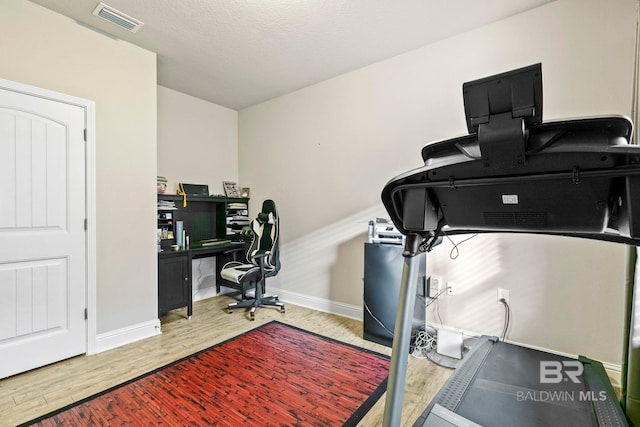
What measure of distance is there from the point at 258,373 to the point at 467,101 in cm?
221

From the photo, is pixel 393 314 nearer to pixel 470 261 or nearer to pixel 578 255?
pixel 470 261

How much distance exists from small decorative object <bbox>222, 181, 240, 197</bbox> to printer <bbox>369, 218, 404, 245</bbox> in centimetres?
238

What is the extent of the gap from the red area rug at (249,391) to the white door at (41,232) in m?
0.80

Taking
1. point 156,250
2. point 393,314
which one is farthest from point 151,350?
point 393,314

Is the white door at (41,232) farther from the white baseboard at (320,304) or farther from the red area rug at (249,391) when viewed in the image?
the white baseboard at (320,304)

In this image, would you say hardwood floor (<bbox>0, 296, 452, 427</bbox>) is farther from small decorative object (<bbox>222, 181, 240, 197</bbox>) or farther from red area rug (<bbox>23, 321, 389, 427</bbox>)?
small decorative object (<bbox>222, 181, 240, 197</bbox>)

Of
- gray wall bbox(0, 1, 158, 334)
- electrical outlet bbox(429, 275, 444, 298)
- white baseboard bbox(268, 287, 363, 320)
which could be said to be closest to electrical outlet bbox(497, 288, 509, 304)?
electrical outlet bbox(429, 275, 444, 298)

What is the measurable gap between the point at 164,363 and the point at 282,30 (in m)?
2.92

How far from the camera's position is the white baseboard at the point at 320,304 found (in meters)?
3.21

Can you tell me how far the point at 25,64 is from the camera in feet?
7.07

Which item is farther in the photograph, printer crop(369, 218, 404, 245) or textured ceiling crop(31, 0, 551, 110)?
printer crop(369, 218, 404, 245)

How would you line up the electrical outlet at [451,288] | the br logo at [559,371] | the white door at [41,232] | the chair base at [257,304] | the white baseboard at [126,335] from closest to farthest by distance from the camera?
the br logo at [559,371] → the white door at [41,232] → the white baseboard at [126,335] → the electrical outlet at [451,288] → the chair base at [257,304]

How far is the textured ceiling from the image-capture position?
86.3 inches

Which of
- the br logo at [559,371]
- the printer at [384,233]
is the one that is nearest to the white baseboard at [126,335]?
the printer at [384,233]
